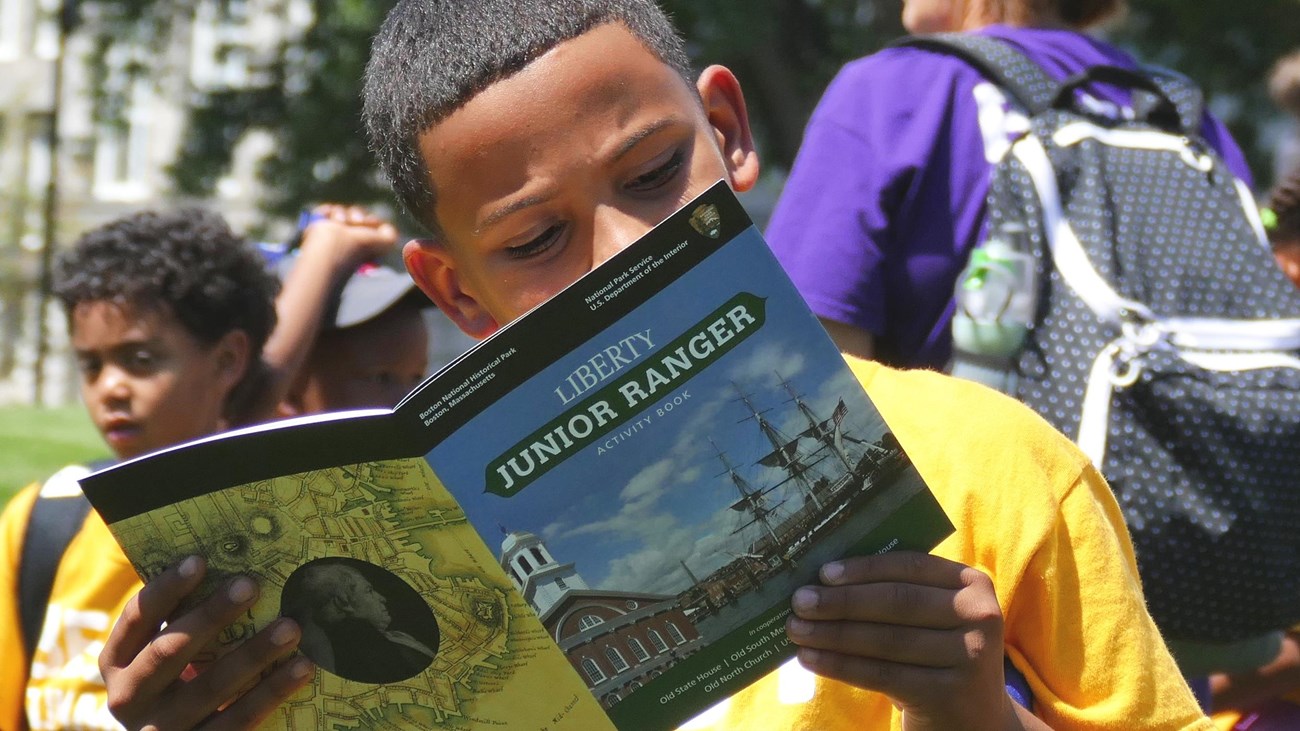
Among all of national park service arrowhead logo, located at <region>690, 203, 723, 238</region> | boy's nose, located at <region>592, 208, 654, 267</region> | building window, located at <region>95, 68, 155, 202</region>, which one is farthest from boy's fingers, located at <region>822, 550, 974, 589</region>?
building window, located at <region>95, 68, 155, 202</region>

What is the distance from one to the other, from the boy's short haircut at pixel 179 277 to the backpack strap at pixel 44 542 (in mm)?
612

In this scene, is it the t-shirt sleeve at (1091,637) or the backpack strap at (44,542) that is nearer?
the t-shirt sleeve at (1091,637)

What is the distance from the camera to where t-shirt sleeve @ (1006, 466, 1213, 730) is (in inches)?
53.4

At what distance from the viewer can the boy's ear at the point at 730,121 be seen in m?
1.70

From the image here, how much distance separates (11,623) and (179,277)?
939 mm

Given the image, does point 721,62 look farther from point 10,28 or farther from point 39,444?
point 10,28

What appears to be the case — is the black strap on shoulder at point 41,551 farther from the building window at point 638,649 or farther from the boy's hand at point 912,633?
the boy's hand at point 912,633

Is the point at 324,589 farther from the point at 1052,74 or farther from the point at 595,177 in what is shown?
the point at 1052,74

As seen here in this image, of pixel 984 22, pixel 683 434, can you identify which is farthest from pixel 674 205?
pixel 984 22

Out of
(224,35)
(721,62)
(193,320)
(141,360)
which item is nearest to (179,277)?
(193,320)

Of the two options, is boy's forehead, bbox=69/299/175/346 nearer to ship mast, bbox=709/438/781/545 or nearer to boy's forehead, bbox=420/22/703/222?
boy's forehead, bbox=420/22/703/222

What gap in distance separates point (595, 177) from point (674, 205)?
8 centimetres

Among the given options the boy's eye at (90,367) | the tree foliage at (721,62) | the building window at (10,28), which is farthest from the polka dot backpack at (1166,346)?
the building window at (10,28)

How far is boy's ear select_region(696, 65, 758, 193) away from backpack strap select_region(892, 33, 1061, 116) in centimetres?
45
